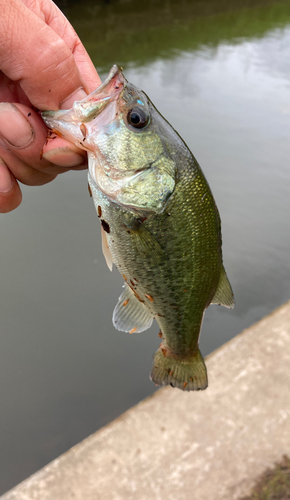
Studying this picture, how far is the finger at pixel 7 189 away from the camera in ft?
4.87

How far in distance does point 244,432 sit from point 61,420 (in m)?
1.34

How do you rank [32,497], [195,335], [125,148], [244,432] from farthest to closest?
[244,432] < [32,497] < [195,335] < [125,148]

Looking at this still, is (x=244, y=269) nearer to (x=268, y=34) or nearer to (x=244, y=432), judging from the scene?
(x=244, y=432)

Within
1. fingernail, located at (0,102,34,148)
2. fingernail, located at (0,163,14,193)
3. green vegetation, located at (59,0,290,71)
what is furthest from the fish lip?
green vegetation, located at (59,0,290,71)

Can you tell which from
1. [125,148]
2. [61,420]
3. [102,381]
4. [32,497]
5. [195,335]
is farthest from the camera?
[102,381]

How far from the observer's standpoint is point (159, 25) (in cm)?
1302

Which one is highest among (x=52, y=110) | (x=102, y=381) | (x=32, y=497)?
(x=52, y=110)

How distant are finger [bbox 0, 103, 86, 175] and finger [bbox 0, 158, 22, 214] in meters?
0.12

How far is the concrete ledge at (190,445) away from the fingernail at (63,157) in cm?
176

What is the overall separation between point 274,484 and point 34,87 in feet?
8.06

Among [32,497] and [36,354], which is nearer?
[32,497]

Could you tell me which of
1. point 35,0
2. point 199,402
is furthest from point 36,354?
point 35,0

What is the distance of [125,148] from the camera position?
51.1 inches

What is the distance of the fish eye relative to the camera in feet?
4.25
